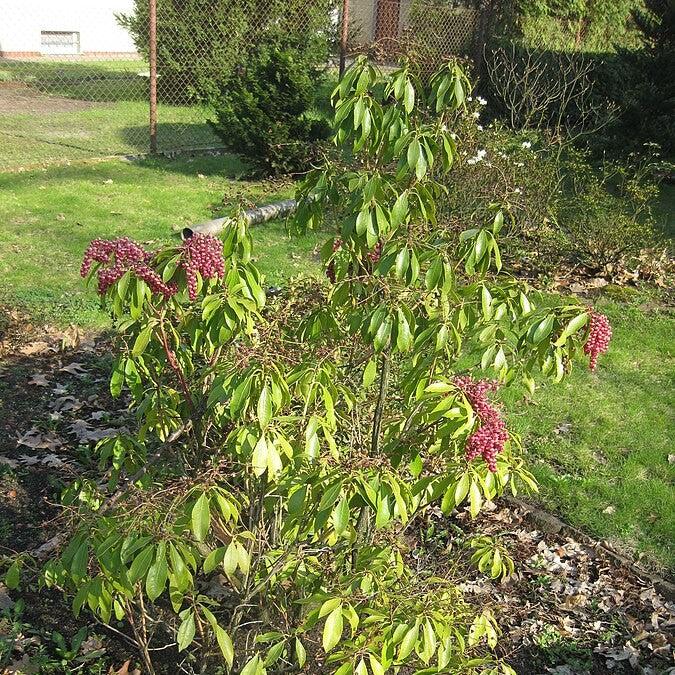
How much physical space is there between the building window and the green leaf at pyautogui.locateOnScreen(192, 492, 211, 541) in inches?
870

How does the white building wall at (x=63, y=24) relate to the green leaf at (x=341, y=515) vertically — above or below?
above

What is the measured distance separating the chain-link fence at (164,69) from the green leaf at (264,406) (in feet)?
28.9

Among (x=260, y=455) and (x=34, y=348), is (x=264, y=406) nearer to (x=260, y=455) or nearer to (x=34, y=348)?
(x=260, y=455)

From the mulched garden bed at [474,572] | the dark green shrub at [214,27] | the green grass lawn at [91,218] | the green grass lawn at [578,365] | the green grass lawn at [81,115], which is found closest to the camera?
the mulched garden bed at [474,572]

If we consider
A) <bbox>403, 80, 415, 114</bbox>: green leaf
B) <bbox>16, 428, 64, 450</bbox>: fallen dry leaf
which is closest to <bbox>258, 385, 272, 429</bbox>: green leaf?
<bbox>403, 80, 415, 114</bbox>: green leaf

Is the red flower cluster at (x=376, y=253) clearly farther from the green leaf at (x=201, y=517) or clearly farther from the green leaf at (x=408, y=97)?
the green leaf at (x=201, y=517)

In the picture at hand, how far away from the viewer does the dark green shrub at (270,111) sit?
31.2 feet

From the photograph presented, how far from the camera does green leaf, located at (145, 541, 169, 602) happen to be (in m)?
1.70

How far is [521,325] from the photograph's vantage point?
232 centimetres

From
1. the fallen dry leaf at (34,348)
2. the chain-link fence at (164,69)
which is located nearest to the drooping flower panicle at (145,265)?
the fallen dry leaf at (34,348)

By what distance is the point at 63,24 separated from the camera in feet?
69.8

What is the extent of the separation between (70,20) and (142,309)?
21.9m

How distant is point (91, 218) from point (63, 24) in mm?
16159

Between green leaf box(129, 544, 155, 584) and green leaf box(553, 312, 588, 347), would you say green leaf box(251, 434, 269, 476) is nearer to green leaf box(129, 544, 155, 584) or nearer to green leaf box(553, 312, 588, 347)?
green leaf box(129, 544, 155, 584)
